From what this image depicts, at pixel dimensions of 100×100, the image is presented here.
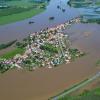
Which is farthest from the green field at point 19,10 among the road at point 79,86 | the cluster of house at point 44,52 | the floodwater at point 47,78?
the road at point 79,86

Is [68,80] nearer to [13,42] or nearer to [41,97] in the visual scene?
[41,97]

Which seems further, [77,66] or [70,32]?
[70,32]

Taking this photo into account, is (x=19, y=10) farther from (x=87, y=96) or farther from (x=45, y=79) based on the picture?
(x=87, y=96)

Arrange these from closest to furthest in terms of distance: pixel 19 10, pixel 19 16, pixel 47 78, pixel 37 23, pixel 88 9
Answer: pixel 47 78, pixel 37 23, pixel 19 16, pixel 19 10, pixel 88 9

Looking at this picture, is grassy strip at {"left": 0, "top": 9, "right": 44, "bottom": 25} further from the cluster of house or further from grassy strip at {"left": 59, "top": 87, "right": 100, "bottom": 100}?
grassy strip at {"left": 59, "top": 87, "right": 100, "bottom": 100}

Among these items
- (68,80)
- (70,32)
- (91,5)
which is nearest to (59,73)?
(68,80)

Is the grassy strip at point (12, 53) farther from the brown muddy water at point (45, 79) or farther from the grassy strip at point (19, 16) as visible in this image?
the grassy strip at point (19, 16)

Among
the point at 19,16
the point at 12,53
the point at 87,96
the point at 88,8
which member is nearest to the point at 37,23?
the point at 19,16
